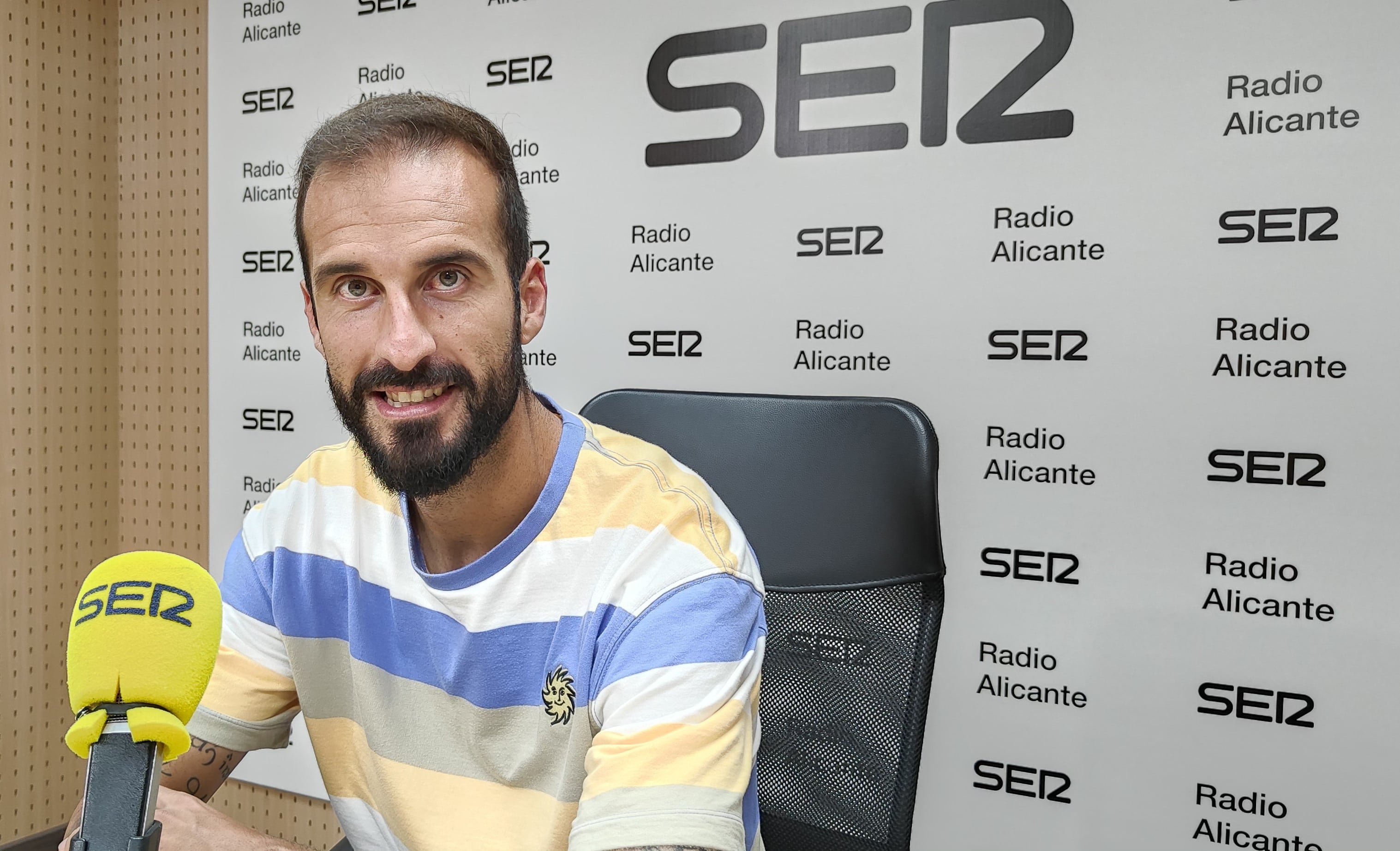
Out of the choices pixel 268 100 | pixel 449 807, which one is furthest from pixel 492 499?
pixel 268 100

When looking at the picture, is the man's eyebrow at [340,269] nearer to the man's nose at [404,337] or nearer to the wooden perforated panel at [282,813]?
the man's nose at [404,337]

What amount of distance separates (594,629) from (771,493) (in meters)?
0.30

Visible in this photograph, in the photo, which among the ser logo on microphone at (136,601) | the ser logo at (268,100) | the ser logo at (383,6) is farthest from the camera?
the ser logo at (268,100)

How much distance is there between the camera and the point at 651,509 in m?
1.00

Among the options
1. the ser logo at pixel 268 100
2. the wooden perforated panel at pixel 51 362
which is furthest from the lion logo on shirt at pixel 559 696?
the wooden perforated panel at pixel 51 362

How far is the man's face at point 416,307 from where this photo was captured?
101 cm

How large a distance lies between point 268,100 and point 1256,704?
262cm

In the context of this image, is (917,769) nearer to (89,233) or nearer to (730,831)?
(730,831)

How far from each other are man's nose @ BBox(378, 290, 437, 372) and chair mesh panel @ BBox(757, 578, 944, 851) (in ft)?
1.60

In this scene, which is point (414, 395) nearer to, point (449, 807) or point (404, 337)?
point (404, 337)

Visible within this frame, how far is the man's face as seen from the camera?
1.01m

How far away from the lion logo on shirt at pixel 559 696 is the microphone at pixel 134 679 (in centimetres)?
40

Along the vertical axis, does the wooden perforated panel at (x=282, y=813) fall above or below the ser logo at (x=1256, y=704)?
below

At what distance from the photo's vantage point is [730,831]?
2.65ft
